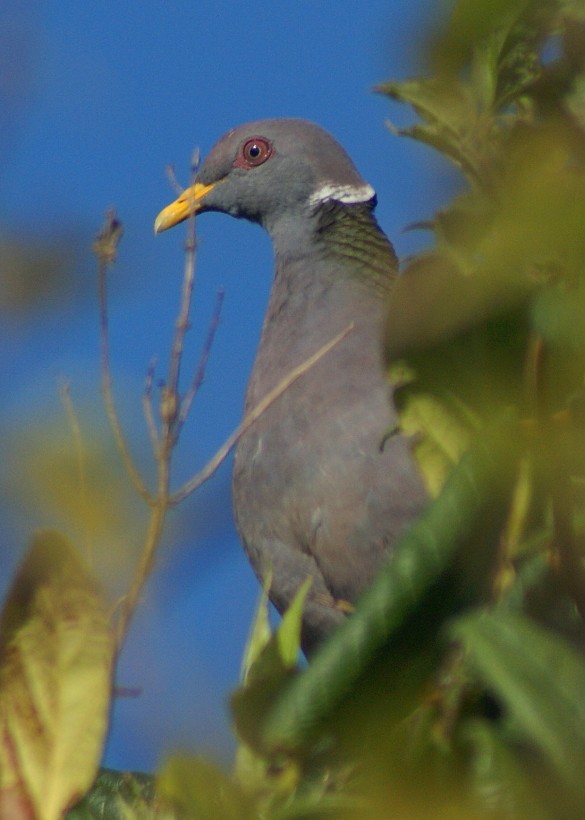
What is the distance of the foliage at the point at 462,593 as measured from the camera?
70cm

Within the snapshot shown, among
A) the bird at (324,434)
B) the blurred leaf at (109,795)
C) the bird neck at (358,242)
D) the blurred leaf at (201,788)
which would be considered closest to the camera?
the blurred leaf at (201,788)

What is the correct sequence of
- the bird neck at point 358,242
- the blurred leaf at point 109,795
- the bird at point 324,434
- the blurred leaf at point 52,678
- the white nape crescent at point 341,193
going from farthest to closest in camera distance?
the white nape crescent at point 341,193, the bird neck at point 358,242, the bird at point 324,434, the blurred leaf at point 109,795, the blurred leaf at point 52,678

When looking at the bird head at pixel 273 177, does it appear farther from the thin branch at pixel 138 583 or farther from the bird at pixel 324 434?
the thin branch at pixel 138 583

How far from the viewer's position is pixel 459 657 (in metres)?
0.88

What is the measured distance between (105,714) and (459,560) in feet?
0.83

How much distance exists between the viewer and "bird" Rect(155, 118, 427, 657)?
325 centimetres

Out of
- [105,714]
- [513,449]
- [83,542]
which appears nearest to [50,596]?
[105,714]

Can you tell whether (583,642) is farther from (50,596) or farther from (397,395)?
(50,596)

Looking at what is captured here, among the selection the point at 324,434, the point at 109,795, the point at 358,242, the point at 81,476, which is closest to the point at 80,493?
the point at 81,476

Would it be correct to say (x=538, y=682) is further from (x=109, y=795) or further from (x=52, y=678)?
(x=109, y=795)

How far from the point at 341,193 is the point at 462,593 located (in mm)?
3677

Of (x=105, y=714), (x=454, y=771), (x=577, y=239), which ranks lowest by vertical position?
(x=454, y=771)

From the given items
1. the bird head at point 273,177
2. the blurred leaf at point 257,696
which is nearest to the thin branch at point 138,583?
the blurred leaf at point 257,696

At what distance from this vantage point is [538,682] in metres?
0.68
